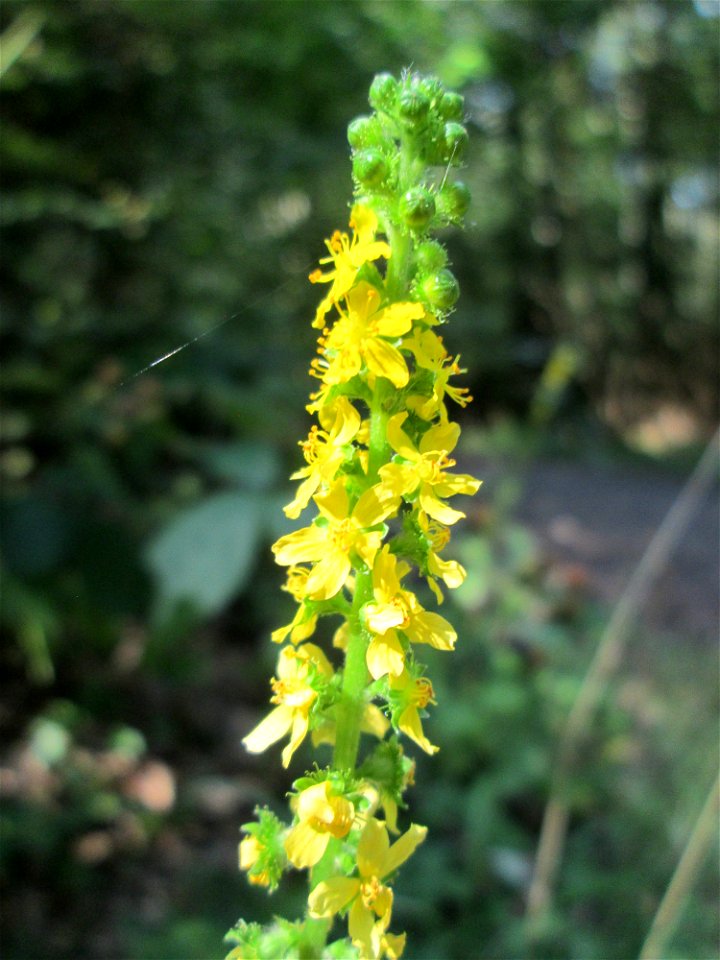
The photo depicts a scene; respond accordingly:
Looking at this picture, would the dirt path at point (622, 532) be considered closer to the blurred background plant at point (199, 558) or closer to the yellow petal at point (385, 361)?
the blurred background plant at point (199, 558)

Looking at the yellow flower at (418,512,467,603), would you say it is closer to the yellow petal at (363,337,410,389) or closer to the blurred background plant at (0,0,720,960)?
the yellow petal at (363,337,410,389)

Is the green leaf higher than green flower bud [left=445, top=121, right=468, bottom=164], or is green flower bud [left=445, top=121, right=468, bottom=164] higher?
the green leaf

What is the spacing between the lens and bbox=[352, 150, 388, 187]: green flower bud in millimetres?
901

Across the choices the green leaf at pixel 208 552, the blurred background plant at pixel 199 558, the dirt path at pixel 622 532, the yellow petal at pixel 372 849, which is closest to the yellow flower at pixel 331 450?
the yellow petal at pixel 372 849

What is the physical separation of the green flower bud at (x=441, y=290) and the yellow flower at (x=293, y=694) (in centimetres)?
39

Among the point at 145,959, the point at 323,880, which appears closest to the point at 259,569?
the point at 145,959

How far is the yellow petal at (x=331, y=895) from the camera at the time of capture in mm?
825

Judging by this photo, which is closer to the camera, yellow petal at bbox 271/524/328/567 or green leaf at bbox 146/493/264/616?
yellow petal at bbox 271/524/328/567

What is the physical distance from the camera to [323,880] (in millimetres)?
867

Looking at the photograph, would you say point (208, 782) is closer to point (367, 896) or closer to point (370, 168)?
point (367, 896)

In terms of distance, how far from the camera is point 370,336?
867 millimetres

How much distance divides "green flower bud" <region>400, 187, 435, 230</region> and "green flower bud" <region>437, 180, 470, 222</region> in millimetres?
49

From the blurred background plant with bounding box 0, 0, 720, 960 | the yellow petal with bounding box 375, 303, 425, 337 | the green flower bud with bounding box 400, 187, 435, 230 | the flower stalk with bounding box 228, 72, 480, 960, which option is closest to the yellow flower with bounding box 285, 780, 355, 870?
the flower stalk with bounding box 228, 72, 480, 960

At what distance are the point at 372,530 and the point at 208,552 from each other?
2.37m
